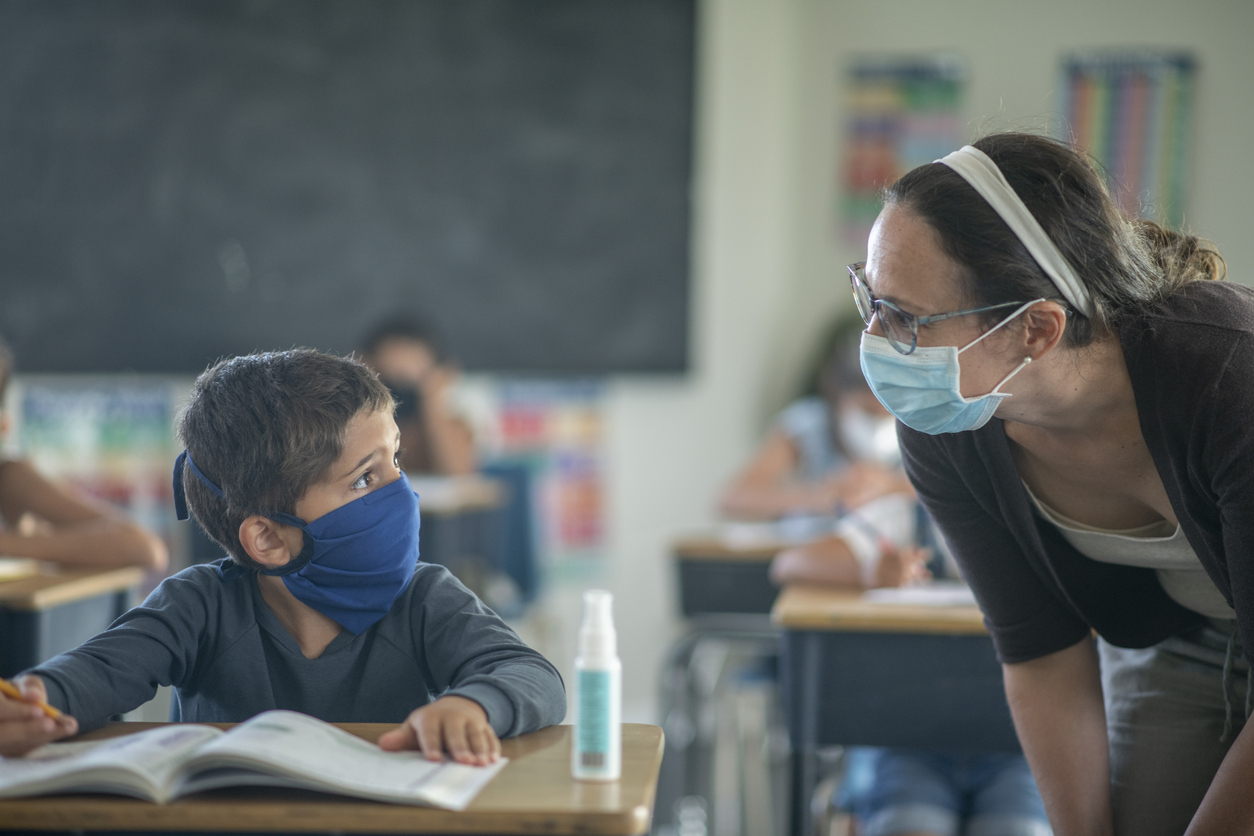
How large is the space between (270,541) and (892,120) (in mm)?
3904

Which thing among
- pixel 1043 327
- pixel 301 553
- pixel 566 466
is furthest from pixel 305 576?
pixel 566 466

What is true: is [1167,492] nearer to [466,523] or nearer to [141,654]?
[141,654]

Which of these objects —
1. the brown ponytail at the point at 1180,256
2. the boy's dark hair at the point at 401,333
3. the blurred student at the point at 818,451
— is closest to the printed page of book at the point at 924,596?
the brown ponytail at the point at 1180,256

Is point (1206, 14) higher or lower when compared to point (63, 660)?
higher

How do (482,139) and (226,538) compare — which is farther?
(482,139)

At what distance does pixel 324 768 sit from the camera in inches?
35.3

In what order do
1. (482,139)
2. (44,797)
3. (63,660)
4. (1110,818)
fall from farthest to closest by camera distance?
(482,139)
(1110,818)
(63,660)
(44,797)

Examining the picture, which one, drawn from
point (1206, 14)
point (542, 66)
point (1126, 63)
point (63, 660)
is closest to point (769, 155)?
point (542, 66)

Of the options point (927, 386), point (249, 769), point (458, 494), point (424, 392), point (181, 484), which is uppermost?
point (927, 386)

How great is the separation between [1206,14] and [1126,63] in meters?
0.37

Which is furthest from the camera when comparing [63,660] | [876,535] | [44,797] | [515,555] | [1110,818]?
[515,555]

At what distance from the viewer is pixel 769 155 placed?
4438mm

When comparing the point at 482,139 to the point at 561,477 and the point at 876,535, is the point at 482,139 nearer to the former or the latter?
the point at 561,477

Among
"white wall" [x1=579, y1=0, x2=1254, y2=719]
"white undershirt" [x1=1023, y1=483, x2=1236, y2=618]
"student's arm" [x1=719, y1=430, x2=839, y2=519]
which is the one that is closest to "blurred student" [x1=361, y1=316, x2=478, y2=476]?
"white wall" [x1=579, y1=0, x2=1254, y2=719]
